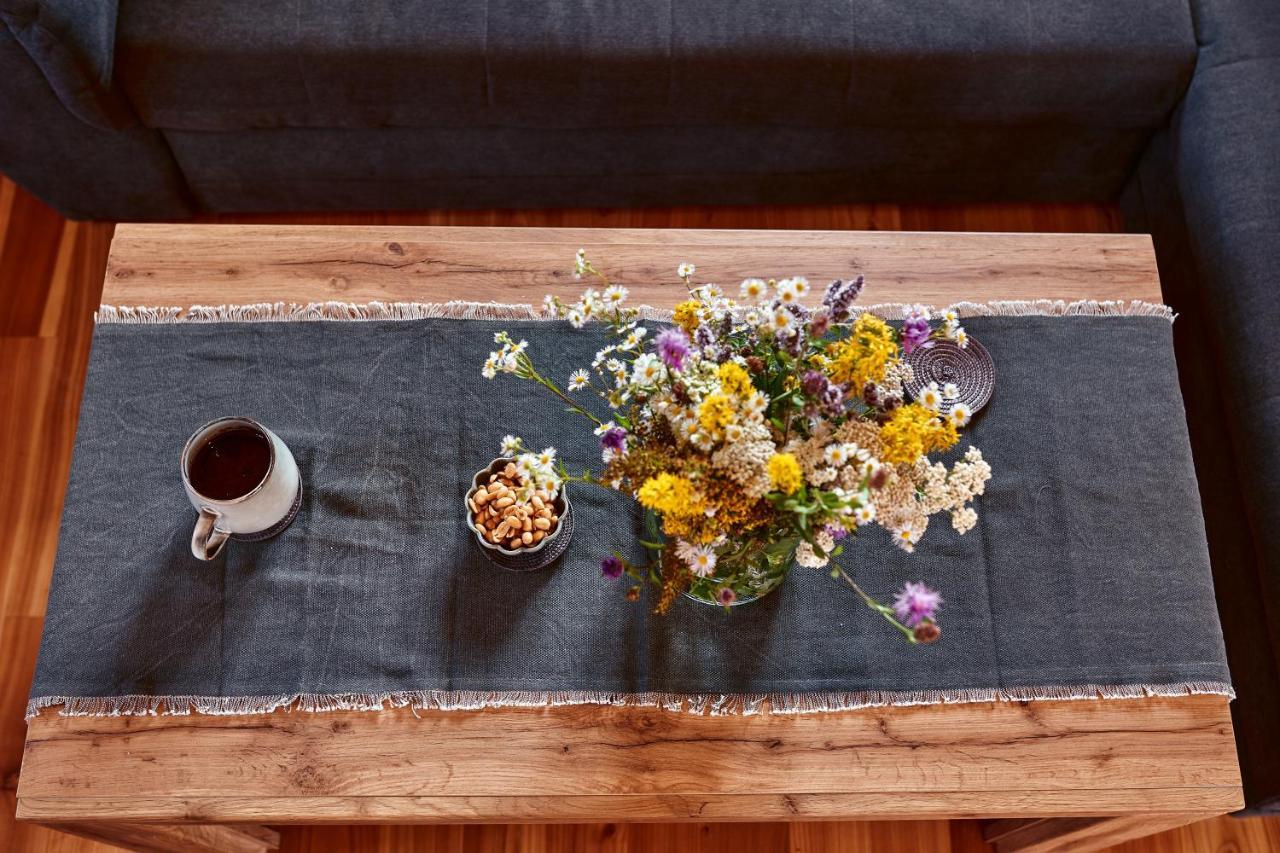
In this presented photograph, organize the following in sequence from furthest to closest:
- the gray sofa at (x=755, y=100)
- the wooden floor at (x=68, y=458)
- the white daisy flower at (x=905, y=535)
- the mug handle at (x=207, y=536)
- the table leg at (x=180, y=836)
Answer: the wooden floor at (x=68, y=458) → the gray sofa at (x=755, y=100) → the table leg at (x=180, y=836) → the mug handle at (x=207, y=536) → the white daisy flower at (x=905, y=535)

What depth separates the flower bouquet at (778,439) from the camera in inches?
30.0

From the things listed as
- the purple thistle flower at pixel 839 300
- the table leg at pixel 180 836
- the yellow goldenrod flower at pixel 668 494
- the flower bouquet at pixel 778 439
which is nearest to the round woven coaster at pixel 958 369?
the flower bouquet at pixel 778 439

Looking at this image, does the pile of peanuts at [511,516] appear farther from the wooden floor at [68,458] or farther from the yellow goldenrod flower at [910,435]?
the wooden floor at [68,458]

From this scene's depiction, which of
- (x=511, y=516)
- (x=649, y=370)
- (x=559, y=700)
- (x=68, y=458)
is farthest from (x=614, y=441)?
(x=68, y=458)

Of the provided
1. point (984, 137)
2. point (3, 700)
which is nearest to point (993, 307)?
point (984, 137)

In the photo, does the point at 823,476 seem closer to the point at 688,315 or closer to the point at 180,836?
the point at 688,315

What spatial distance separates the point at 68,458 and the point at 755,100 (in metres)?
1.50

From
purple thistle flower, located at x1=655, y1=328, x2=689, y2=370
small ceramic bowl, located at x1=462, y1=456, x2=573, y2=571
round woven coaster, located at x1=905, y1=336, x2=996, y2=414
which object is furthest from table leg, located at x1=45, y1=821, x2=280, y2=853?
round woven coaster, located at x1=905, y1=336, x2=996, y2=414

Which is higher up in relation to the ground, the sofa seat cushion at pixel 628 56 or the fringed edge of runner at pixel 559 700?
the sofa seat cushion at pixel 628 56

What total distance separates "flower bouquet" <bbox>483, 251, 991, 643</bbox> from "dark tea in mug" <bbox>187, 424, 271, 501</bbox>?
33 centimetres

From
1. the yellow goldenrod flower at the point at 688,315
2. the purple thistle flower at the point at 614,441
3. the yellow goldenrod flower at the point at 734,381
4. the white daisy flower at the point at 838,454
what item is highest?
the yellow goldenrod flower at the point at 688,315

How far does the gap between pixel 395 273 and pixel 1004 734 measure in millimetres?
956

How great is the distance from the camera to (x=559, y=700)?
3.47ft

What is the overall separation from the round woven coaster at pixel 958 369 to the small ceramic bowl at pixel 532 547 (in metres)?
0.47
